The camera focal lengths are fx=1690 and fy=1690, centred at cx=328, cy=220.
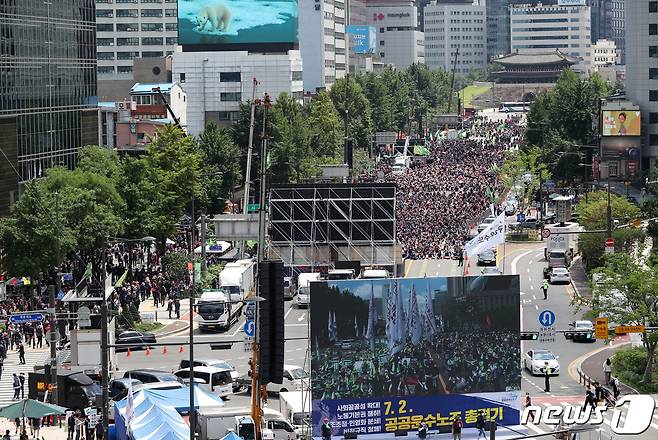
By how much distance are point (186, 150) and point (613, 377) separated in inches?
2497

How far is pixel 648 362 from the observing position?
244 feet

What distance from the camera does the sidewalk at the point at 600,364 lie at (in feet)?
243

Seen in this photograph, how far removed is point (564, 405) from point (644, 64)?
354 feet

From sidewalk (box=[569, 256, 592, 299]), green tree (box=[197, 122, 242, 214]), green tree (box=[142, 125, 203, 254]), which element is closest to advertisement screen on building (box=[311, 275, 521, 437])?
sidewalk (box=[569, 256, 592, 299])

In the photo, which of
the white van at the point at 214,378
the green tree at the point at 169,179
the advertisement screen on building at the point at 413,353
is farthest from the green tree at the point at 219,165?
the advertisement screen on building at the point at 413,353

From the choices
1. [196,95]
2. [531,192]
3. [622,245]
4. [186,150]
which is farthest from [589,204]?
[196,95]

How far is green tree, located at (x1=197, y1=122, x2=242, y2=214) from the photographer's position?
145000 mm

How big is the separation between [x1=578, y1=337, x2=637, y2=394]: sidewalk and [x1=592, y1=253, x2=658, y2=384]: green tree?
176 centimetres

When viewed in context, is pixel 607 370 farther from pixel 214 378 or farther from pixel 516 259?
pixel 516 259

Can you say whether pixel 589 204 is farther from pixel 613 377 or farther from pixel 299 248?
pixel 613 377

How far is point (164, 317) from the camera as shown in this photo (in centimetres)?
9712

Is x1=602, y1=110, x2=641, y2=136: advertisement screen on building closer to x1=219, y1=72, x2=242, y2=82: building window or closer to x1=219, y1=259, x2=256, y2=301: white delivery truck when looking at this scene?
x1=219, y1=72, x2=242, y2=82: building window

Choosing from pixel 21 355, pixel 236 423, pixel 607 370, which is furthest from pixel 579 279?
pixel 236 423

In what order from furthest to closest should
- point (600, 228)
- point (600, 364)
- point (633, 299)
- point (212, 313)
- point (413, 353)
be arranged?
point (600, 228)
point (212, 313)
point (600, 364)
point (633, 299)
point (413, 353)
